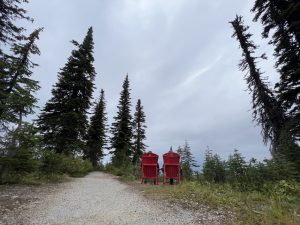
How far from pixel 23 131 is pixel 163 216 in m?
7.83

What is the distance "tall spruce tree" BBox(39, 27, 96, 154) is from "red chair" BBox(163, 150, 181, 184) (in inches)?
478

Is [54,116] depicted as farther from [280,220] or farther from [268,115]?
[280,220]

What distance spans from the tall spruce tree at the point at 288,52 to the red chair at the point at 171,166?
7438 mm

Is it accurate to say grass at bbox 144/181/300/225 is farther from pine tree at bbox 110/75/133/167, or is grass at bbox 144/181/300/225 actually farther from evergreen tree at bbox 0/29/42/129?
pine tree at bbox 110/75/133/167

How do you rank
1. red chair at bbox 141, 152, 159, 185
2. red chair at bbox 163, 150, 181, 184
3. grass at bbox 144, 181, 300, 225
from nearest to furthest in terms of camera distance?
1. grass at bbox 144, 181, 300, 225
2. red chair at bbox 163, 150, 181, 184
3. red chair at bbox 141, 152, 159, 185

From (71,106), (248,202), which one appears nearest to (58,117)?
(71,106)

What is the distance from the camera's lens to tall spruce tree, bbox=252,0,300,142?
1515 cm

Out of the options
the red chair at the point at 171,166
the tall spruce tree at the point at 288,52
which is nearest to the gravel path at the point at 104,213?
the red chair at the point at 171,166

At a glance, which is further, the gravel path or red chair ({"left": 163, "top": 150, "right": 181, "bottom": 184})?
red chair ({"left": 163, "top": 150, "right": 181, "bottom": 184})

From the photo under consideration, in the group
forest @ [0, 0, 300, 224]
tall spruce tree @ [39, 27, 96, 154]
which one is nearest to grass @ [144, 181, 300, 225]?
forest @ [0, 0, 300, 224]

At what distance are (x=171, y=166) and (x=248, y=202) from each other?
211 inches

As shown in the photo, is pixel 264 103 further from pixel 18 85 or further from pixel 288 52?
pixel 18 85

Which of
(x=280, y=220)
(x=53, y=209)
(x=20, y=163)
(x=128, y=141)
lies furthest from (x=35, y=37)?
(x=128, y=141)

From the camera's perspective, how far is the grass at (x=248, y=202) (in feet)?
18.0
